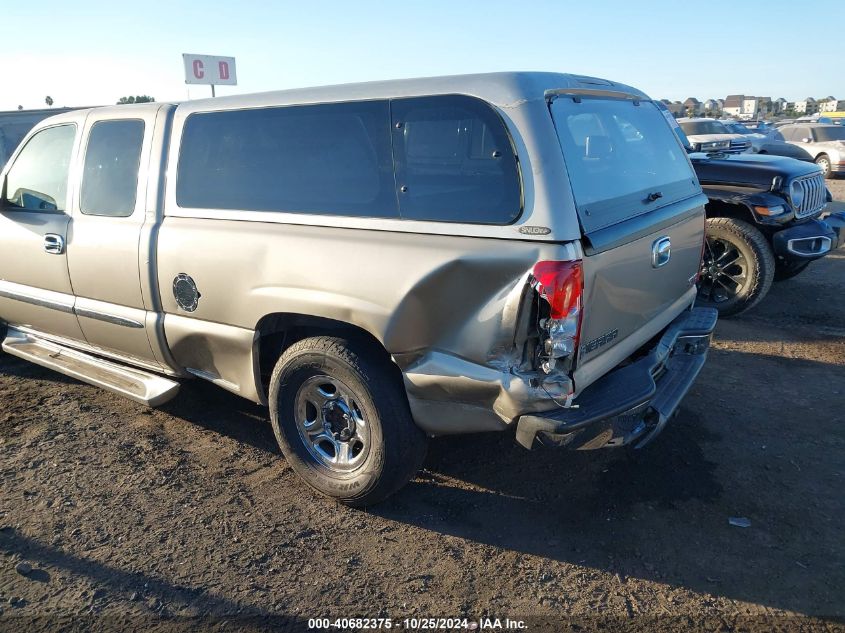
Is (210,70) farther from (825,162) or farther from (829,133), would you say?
(829,133)

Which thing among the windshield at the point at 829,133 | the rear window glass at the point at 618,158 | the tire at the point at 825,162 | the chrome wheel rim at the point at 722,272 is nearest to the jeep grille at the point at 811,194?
the chrome wheel rim at the point at 722,272

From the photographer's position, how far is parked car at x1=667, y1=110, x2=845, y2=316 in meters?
5.90

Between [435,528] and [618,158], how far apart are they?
208cm

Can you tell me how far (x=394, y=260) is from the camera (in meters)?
2.81

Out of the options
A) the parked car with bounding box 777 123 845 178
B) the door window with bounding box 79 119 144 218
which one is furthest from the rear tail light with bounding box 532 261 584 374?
the parked car with bounding box 777 123 845 178

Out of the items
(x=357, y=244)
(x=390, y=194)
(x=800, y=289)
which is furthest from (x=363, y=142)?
(x=800, y=289)

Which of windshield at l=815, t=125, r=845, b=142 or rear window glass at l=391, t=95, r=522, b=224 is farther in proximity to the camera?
windshield at l=815, t=125, r=845, b=142

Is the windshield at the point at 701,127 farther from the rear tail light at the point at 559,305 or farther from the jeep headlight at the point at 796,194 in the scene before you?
the rear tail light at the point at 559,305

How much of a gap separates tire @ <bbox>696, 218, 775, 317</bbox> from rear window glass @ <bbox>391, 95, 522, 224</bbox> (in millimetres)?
4223

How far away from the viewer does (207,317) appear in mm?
3570

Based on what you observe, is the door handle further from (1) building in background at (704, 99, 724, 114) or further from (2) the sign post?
(1) building in background at (704, 99, 724, 114)

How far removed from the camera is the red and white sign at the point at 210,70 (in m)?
16.2

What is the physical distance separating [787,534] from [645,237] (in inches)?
61.8

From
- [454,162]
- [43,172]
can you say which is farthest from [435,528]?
[43,172]
